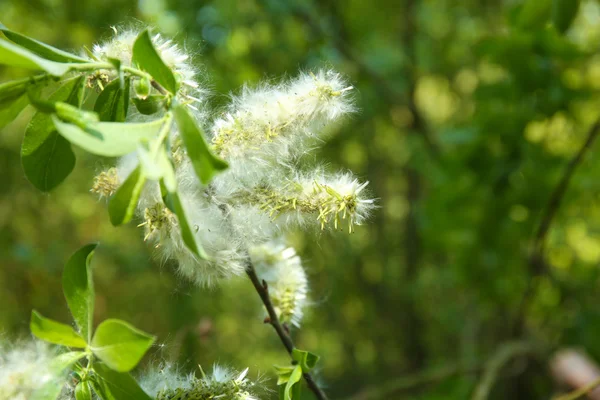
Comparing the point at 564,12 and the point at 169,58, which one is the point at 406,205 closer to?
the point at 564,12

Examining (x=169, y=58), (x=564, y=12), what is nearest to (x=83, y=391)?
(x=169, y=58)

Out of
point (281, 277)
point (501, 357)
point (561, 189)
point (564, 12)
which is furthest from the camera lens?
point (501, 357)

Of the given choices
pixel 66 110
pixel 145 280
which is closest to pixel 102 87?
pixel 66 110

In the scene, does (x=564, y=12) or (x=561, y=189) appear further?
(x=561, y=189)

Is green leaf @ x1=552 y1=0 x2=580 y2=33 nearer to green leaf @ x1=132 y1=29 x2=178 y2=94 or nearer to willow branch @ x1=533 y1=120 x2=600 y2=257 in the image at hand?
willow branch @ x1=533 y1=120 x2=600 y2=257

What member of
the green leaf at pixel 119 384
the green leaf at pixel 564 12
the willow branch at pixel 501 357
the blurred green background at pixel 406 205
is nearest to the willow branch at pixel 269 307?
the green leaf at pixel 119 384

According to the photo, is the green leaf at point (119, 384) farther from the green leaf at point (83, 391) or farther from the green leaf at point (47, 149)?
the green leaf at point (47, 149)

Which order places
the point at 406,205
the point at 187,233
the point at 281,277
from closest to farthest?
the point at 187,233
the point at 281,277
the point at 406,205
